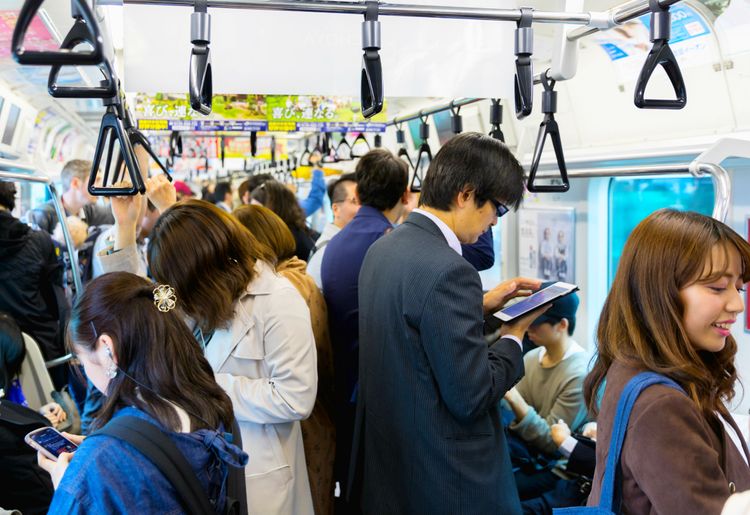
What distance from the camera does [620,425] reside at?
153 cm

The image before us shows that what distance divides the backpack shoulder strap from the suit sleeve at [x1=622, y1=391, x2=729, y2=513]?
1000mm

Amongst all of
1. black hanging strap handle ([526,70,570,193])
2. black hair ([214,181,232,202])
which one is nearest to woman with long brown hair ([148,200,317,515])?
black hanging strap handle ([526,70,570,193])

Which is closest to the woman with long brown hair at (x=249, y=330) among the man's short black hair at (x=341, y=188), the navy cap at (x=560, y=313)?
the navy cap at (x=560, y=313)

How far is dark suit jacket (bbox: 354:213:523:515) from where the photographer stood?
1.95 m

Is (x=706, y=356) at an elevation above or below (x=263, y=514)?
above

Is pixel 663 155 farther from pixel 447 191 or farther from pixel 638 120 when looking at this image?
pixel 447 191

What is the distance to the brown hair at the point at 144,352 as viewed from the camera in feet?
5.40

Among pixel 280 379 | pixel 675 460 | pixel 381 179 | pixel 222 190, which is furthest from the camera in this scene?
pixel 222 190

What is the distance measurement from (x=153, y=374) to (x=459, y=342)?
84 centimetres

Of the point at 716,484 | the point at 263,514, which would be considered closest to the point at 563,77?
the point at 716,484

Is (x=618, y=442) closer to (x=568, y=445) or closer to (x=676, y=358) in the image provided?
(x=676, y=358)

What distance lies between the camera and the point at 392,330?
2.10 metres

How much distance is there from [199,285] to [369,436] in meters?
0.77

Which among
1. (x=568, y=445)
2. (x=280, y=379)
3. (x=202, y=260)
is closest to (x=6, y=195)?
(x=202, y=260)
